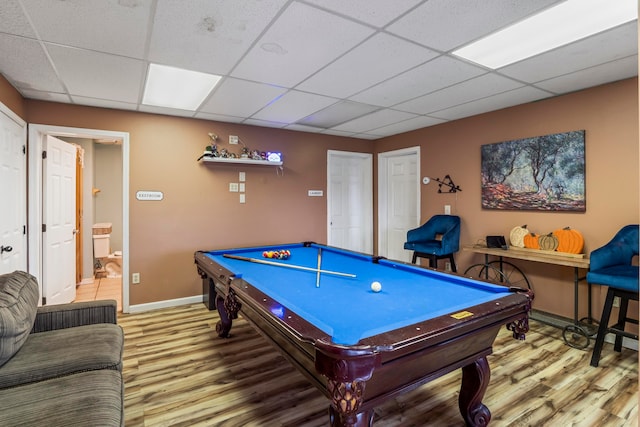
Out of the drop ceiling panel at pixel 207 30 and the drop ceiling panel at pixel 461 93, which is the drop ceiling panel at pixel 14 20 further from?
the drop ceiling panel at pixel 461 93

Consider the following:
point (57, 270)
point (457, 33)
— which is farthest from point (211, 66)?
point (57, 270)

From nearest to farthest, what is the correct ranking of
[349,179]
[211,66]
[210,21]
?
[210,21], [211,66], [349,179]

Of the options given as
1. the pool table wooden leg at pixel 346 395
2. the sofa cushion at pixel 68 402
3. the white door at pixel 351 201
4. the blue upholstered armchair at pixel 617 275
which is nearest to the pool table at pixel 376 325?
the pool table wooden leg at pixel 346 395

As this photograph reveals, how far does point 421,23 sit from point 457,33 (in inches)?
11.3

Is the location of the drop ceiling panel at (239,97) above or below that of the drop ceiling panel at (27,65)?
above

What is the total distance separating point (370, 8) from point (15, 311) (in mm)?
2446

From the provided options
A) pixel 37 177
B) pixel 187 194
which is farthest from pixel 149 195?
pixel 37 177

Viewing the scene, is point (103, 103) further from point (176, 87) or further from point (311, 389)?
point (311, 389)

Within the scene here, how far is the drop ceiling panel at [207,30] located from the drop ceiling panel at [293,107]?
0.93 meters

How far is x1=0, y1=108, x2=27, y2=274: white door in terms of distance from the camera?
269cm

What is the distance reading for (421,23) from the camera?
1960mm

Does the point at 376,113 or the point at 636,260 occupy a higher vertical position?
the point at 376,113

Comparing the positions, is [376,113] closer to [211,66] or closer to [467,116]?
[467,116]

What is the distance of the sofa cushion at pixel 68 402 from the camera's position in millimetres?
1211
